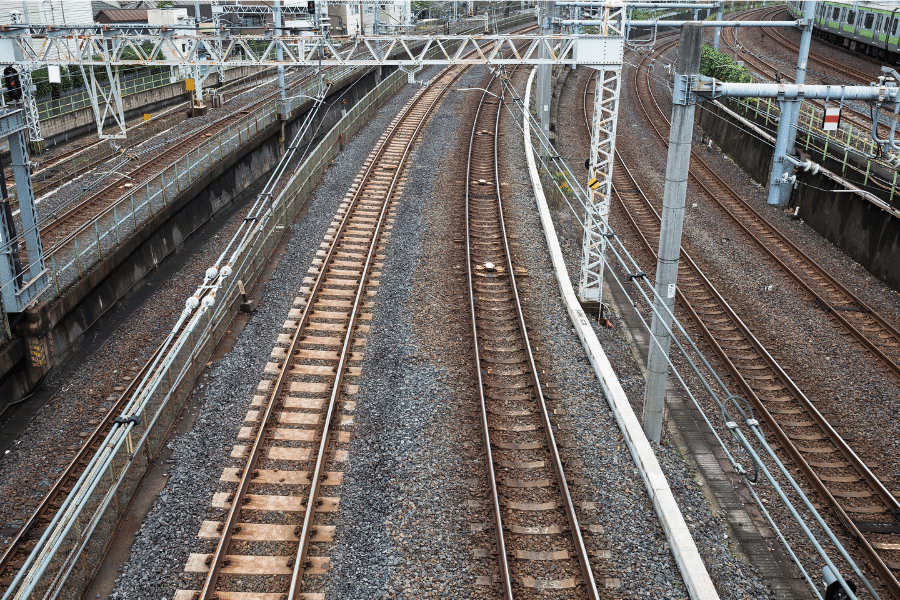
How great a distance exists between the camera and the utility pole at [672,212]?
31.8ft

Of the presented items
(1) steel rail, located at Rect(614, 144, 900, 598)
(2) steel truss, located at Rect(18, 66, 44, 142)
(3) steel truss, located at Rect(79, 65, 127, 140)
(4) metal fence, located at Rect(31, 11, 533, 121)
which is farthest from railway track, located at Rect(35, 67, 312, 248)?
(1) steel rail, located at Rect(614, 144, 900, 598)

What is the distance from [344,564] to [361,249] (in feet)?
35.9

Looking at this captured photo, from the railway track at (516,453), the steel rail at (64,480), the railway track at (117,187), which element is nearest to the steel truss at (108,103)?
the railway track at (117,187)

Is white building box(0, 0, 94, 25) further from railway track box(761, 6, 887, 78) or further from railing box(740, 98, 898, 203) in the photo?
railway track box(761, 6, 887, 78)

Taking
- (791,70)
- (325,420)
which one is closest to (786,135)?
(325,420)

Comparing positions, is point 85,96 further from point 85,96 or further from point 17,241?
point 17,241

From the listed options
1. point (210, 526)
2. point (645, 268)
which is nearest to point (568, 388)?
point (210, 526)

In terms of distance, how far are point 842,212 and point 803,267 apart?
2614 mm

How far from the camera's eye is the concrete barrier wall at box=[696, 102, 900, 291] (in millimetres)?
18344

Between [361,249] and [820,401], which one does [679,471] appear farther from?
[361,249]

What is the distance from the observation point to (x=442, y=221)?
21031 millimetres

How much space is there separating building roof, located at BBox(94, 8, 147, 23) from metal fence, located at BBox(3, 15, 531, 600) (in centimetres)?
2963

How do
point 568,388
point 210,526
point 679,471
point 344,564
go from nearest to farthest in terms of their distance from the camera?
1. point 344,564
2. point 210,526
3. point 679,471
4. point 568,388

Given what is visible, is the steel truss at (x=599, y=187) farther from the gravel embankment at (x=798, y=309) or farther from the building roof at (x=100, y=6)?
the building roof at (x=100, y=6)
